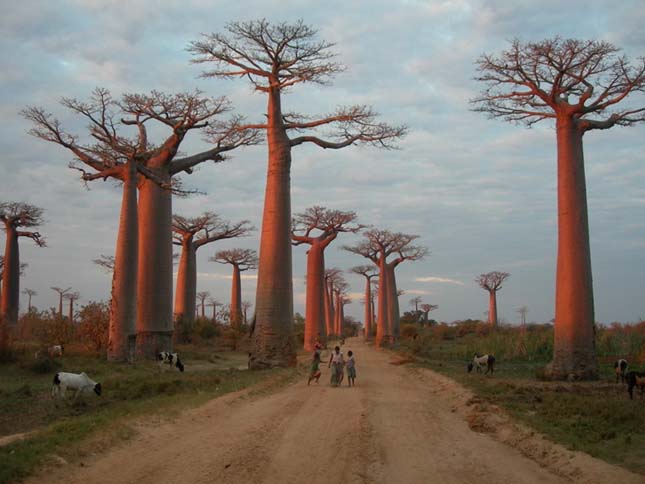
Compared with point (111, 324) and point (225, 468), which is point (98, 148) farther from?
point (225, 468)

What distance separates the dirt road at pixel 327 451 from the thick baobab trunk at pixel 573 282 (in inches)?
203

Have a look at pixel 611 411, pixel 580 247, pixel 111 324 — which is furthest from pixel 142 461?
pixel 111 324

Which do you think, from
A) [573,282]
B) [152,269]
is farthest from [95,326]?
[573,282]

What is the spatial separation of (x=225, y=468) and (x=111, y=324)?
41.1 feet

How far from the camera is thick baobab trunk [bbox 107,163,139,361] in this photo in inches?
682

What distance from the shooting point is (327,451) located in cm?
661

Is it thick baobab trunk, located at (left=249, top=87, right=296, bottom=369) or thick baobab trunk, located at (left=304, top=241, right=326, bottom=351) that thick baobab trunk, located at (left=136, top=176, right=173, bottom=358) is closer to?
thick baobab trunk, located at (left=249, top=87, right=296, bottom=369)

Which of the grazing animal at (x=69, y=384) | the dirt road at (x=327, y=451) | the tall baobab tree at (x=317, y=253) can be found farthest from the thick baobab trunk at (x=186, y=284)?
the dirt road at (x=327, y=451)

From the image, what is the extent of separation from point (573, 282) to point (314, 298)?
60.8ft

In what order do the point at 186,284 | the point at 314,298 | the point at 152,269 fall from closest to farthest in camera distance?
the point at 152,269
the point at 314,298
the point at 186,284

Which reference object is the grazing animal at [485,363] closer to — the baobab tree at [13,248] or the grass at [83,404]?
the grass at [83,404]

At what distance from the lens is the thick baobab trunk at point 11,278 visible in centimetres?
3025

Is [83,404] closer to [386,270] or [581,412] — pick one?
[581,412]

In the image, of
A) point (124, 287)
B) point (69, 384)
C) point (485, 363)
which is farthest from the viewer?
point (124, 287)
